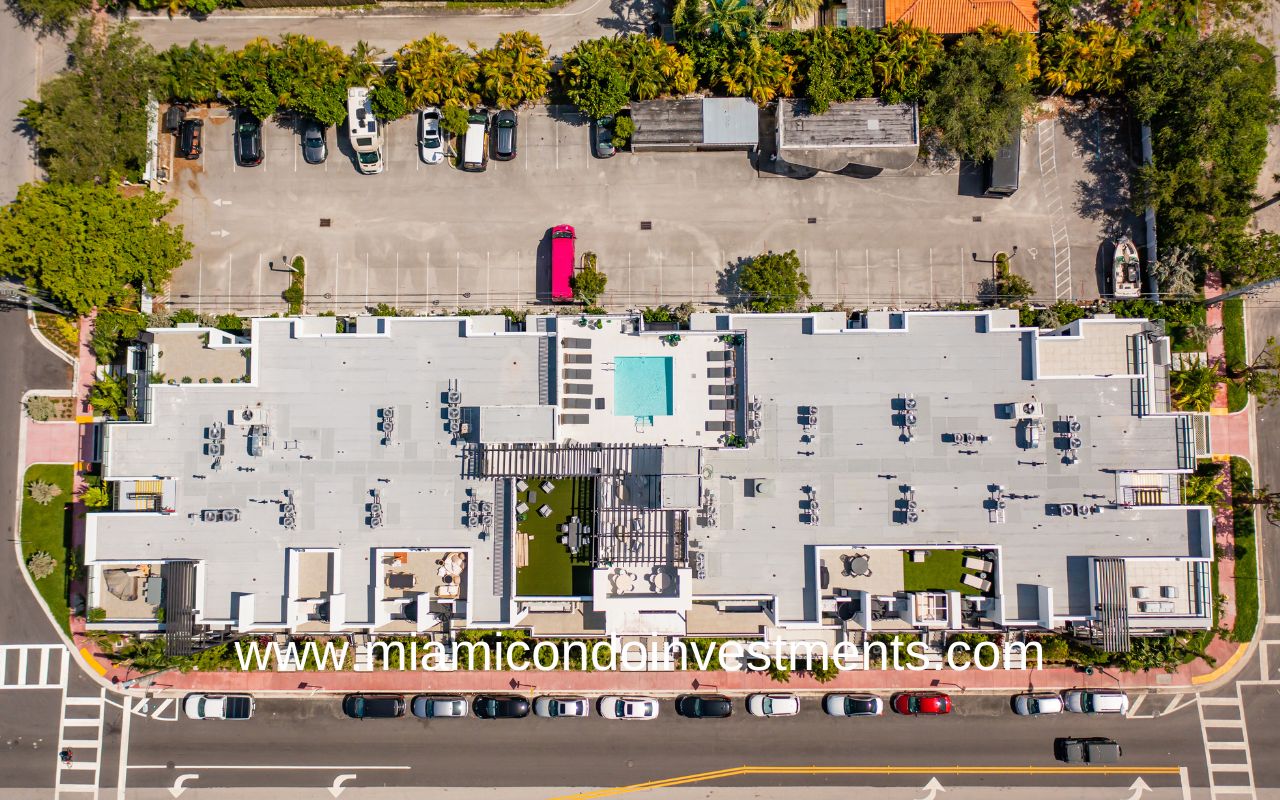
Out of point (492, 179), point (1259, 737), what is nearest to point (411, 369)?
point (492, 179)

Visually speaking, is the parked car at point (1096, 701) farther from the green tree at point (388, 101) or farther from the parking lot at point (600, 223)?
the green tree at point (388, 101)

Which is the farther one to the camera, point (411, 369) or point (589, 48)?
point (589, 48)

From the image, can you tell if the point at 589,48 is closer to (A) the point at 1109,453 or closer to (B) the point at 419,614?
(B) the point at 419,614

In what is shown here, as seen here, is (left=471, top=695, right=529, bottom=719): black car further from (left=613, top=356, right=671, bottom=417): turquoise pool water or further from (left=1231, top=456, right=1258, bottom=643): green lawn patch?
(left=1231, top=456, right=1258, bottom=643): green lawn patch

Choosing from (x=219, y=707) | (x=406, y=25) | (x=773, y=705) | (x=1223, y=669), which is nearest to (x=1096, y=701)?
(x=1223, y=669)

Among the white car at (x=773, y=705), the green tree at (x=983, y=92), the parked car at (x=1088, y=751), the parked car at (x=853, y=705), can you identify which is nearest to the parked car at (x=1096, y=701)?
the parked car at (x=1088, y=751)
